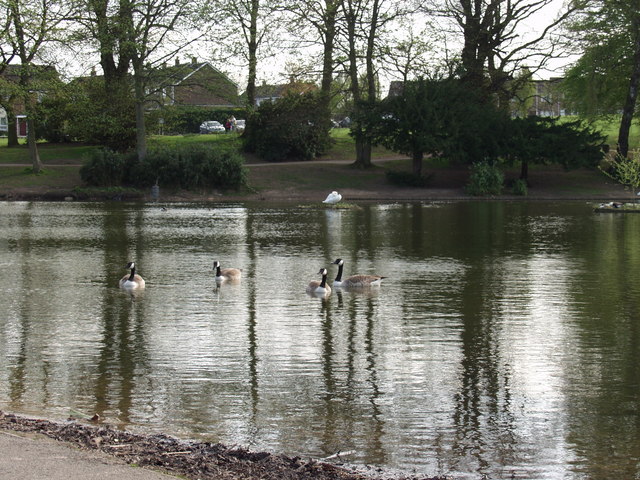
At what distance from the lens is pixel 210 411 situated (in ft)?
35.7

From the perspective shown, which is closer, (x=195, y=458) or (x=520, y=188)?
(x=195, y=458)

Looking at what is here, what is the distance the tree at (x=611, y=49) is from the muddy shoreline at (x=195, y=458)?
53.8 metres

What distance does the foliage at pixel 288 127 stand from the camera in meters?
65.2

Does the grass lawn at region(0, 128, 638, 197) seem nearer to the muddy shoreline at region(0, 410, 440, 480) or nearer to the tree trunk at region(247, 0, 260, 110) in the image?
the tree trunk at region(247, 0, 260, 110)

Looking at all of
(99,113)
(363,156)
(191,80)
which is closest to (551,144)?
(363,156)

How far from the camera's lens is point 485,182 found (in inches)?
2185

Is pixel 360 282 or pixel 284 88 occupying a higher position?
pixel 284 88

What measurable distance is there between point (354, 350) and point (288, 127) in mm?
51721

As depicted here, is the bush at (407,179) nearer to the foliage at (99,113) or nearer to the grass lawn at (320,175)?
the grass lawn at (320,175)

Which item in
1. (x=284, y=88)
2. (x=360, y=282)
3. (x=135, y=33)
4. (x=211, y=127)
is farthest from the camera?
(x=211, y=127)

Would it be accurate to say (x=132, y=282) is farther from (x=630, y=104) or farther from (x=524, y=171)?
(x=630, y=104)

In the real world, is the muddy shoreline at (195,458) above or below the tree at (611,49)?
below

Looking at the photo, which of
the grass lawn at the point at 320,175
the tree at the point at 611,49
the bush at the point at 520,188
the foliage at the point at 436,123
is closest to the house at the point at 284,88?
the grass lawn at the point at 320,175

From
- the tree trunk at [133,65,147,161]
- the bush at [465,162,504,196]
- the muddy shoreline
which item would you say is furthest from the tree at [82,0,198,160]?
the muddy shoreline
